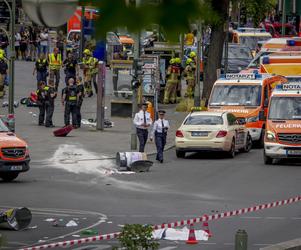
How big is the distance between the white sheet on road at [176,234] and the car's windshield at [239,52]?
1454 inches

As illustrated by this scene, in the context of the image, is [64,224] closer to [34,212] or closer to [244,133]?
[34,212]

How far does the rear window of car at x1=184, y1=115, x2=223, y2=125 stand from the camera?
31141 millimetres

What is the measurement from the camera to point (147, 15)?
10.1 feet

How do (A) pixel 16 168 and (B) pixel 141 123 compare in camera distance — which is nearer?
(A) pixel 16 168

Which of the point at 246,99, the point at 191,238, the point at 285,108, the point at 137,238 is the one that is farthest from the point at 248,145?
the point at 137,238

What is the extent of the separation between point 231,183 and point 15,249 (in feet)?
35.5

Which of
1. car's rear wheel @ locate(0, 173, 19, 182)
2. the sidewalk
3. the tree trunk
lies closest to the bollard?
car's rear wheel @ locate(0, 173, 19, 182)

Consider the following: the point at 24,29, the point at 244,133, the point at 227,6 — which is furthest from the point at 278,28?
the point at 227,6

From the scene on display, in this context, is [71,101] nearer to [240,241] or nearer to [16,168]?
[16,168]

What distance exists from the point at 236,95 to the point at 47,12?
100 ft

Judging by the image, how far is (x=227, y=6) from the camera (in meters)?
3.97

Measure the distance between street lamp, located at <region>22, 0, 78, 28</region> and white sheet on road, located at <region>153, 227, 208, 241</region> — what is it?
12.4 meters

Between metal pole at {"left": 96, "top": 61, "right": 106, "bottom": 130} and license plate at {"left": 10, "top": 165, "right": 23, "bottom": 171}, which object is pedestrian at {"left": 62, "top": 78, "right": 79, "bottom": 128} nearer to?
metal pole at {"left": 96, "top": 61, "right": 106, "bottom": 130}

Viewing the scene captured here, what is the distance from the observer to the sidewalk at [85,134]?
3192cm
